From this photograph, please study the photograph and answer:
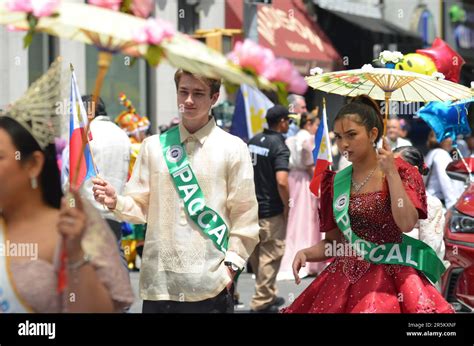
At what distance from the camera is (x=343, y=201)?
476 cm

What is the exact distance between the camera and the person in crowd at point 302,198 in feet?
34.3

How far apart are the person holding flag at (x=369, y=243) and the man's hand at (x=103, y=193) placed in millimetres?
968

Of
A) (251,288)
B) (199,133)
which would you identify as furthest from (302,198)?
(199,133)

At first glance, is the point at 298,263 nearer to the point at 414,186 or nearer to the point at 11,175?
the point at 414,186

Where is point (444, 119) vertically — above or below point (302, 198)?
above

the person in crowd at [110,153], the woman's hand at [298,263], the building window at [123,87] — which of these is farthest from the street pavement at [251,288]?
the woman's hand at [298,263]

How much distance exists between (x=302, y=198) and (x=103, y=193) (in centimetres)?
677

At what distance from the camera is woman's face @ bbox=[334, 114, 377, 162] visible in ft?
15.5

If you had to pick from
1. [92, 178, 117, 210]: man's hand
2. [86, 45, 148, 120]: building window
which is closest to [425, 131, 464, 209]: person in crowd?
[86, 45, 148, 120]: building window

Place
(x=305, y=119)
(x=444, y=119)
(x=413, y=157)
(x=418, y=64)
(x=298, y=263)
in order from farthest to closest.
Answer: (x=305, y=119) < (x=444, y=119) < (x=418, y=64) < (x=413, y=157) < (x=298, y=263)

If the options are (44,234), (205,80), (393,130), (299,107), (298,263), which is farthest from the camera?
(299,107)

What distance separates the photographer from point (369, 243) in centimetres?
471

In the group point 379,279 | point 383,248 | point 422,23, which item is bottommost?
point 379,279
